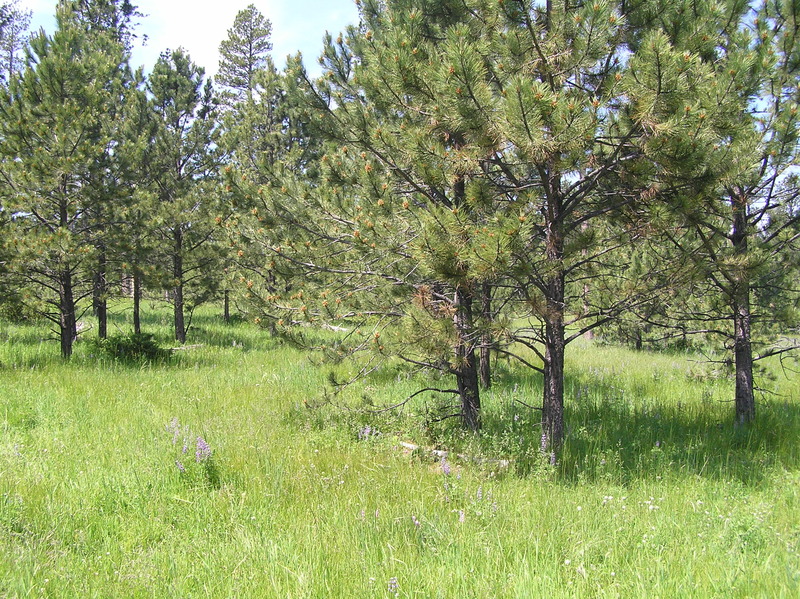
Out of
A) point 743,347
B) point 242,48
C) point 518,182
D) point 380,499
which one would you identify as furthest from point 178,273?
point 242,48

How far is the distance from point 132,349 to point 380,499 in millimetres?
8097

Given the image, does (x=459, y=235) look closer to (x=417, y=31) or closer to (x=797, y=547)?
(x=417, y=31)

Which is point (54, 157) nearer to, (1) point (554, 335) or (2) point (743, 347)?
(1) point (554, 335)

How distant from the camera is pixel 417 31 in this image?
15.9 ft

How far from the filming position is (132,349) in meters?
9.97

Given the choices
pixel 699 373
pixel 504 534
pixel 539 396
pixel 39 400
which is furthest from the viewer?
pixel 699 373

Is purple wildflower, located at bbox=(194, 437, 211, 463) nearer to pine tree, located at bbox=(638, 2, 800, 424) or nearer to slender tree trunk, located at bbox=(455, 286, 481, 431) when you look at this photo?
slender tree trunk, located at bbox=(455, 286, 481, 431)

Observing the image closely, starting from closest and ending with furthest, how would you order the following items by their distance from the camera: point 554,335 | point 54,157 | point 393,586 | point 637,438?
point 393,586 < point 554,335 < point 637,438 < point 54,157

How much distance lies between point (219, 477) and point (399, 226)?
9.00 ft

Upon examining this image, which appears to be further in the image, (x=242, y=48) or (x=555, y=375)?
(x=242, y=48)

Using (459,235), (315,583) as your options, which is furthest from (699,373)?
(315,583)

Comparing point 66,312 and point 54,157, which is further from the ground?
point 54,157

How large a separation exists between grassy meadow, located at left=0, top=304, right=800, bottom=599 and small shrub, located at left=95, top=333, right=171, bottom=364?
94.2 inches

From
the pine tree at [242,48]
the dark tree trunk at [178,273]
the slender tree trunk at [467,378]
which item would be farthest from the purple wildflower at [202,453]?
the pine tree at [242,48]
